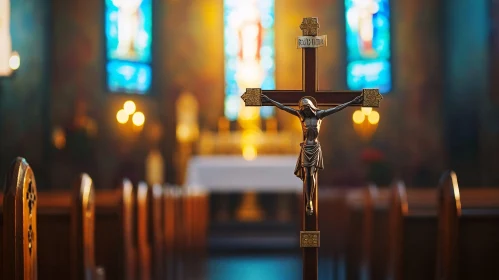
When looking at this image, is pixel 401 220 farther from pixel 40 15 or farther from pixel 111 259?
pixel 40 15

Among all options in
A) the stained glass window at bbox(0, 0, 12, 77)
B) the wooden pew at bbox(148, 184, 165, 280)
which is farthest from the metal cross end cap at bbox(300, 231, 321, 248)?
the stained glass window at bbox(0, 0, 12, 77)

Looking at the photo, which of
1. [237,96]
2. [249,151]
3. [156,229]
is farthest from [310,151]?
[237,96]

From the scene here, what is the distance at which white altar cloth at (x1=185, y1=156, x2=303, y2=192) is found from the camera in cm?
1252

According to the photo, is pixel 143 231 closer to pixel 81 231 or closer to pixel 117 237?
pixel 117 237

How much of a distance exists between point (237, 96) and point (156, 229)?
412 inches

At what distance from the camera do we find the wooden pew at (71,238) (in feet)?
13.1

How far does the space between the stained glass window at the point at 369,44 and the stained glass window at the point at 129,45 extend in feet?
13.1

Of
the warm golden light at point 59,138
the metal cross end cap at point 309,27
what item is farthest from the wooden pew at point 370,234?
the warm golden light at point 59,138

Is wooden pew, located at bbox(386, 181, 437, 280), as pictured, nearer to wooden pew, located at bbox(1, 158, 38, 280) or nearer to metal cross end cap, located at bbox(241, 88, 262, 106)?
metal cross end cap, located at bbox(241, 88, 262, 106)

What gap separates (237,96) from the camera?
16.9m

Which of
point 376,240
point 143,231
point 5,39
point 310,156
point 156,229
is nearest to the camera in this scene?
point 310,156

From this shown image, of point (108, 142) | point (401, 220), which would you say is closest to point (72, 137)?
point (108, 142)

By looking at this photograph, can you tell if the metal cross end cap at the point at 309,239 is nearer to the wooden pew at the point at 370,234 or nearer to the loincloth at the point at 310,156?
the loincloth at the point at 310,156

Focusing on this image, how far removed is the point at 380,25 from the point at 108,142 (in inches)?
227
